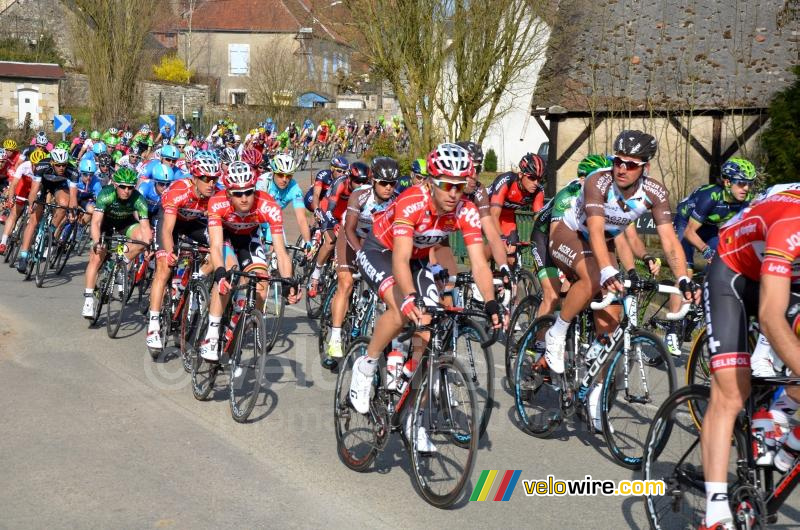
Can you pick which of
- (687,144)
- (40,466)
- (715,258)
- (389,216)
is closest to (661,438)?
(715,258)

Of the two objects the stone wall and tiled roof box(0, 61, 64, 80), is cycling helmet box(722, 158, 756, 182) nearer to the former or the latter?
tiled roof box(0, 61, 64, 80)

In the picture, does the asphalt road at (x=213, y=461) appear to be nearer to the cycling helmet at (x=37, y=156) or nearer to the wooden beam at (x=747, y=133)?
the cycling helmet at (x=37, y=156)

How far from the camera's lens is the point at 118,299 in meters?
11.7

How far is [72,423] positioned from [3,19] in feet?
206

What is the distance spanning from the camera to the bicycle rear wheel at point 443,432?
5641 mm

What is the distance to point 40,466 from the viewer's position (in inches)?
253

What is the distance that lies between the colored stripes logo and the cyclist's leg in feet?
5.49

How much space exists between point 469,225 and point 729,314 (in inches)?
82.7

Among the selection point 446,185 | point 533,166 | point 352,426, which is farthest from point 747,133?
point 352,426

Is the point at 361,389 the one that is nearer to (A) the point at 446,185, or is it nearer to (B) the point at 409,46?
(A) the point at 446,185

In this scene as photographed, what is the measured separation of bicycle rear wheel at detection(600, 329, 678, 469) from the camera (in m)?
6.28

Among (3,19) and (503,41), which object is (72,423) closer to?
(503,41)

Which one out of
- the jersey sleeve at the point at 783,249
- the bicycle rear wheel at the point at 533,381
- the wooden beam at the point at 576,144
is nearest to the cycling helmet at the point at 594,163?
the bicycle rear wheel at the point at 533,381

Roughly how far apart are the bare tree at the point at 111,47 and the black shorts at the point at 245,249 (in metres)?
39.1
